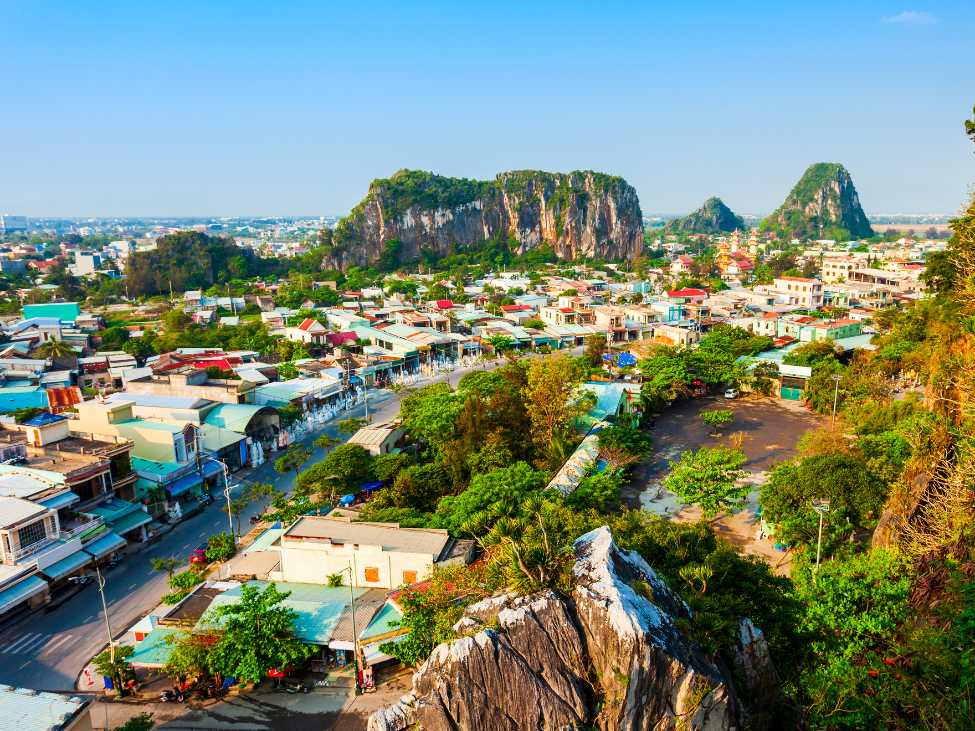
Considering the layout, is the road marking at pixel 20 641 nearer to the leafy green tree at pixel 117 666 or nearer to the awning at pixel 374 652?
the leafy green tree at pixel 117 666

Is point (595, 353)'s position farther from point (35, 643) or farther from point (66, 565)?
point (35, 643)

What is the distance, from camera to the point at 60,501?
13.9 meters

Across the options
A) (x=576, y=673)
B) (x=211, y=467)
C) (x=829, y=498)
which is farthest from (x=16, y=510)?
(x=829, y=498)

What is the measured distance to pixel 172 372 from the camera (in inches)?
1057

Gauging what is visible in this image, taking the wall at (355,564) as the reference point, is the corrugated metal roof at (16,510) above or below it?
above

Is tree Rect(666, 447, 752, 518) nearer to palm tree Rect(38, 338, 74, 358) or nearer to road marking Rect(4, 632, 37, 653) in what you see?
road marking Rect(4, 632, 37, 653)

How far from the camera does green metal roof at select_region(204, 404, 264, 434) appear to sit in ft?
69.2

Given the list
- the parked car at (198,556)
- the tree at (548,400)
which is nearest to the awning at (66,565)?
the parked car at (198,556)

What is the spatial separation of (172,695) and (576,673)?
8.20 m

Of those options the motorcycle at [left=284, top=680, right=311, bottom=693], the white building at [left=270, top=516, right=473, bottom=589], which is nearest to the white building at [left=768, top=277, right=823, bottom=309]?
the white building at [left=270, top=516, right=473, bottom=589]

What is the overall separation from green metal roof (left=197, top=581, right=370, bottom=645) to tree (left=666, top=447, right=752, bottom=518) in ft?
28.5

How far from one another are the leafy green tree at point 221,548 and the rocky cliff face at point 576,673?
30.8 feet

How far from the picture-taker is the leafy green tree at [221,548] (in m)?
14.0

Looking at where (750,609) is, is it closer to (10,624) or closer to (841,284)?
(10,624)
